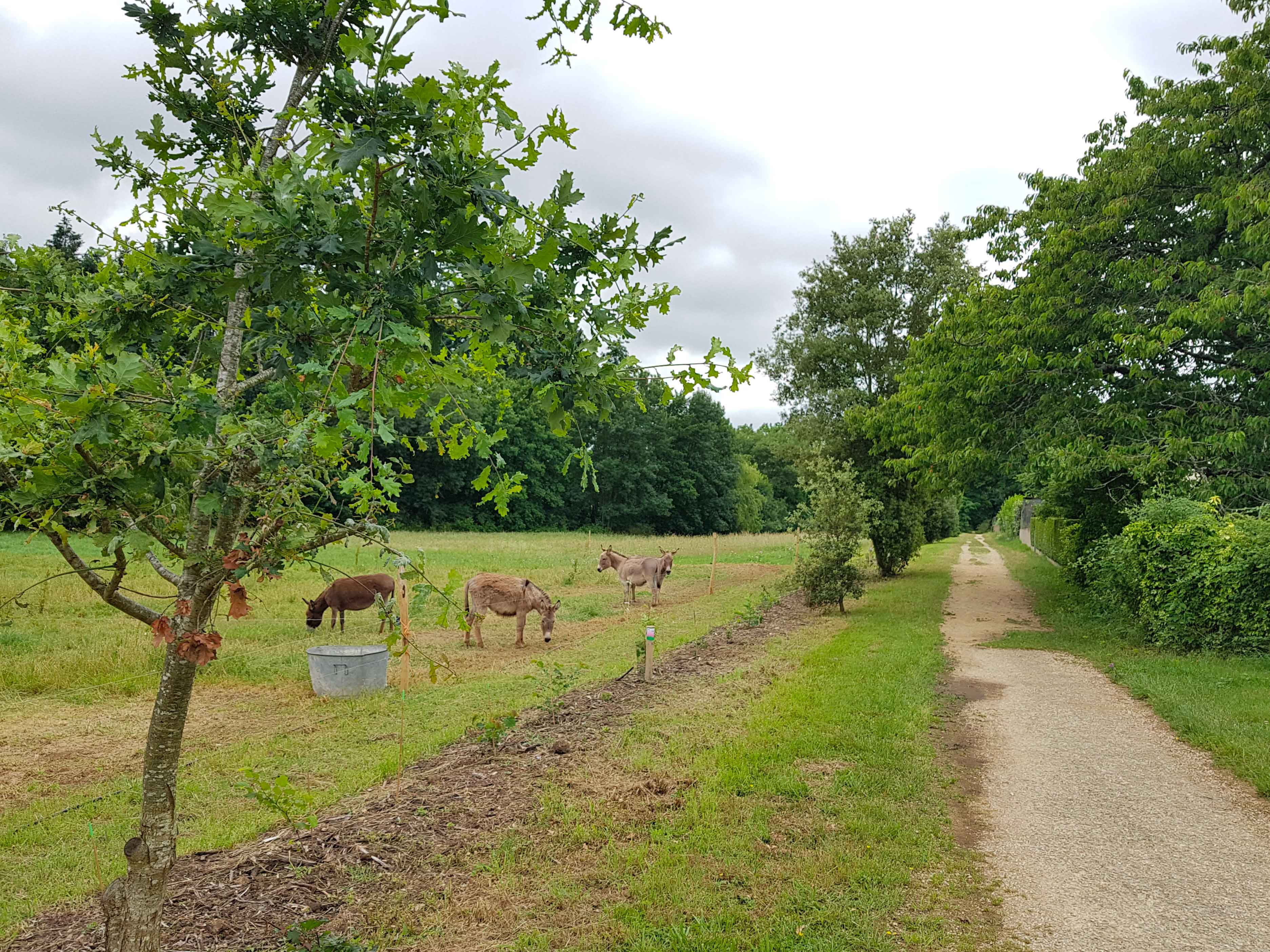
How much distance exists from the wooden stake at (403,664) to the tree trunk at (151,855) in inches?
37.9

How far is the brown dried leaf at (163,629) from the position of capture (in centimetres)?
281

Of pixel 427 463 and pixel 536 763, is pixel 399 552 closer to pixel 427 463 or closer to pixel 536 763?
pixel 536 763

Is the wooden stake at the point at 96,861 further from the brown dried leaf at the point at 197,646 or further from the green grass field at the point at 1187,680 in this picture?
the green grass field at the point at 1187,680

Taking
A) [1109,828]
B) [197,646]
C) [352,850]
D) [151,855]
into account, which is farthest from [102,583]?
[1109,828]

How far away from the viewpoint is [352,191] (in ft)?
8.32

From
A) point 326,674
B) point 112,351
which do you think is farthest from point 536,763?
point 112,351

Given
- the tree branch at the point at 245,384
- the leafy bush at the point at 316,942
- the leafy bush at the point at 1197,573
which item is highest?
the tree branch at the point at 245,384

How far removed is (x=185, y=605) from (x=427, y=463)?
58482 millimetres

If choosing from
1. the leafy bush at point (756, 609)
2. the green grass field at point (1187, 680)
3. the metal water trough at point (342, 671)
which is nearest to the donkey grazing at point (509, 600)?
the metal water trough at point (342, 671)

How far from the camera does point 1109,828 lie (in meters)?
5.82

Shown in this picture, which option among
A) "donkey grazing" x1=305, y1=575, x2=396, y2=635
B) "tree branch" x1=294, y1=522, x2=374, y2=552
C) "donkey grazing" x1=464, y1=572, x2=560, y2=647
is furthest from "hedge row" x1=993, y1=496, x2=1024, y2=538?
"tree branch" x1=294, y1=522, x2=374, y2=552

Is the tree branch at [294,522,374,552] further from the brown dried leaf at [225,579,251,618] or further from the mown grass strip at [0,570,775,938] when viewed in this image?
the mown grass strip at [0,570,775,938]

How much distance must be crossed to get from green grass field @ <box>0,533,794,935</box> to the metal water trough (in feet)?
0.74

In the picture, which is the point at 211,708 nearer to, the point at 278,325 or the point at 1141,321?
the point at 278,325
